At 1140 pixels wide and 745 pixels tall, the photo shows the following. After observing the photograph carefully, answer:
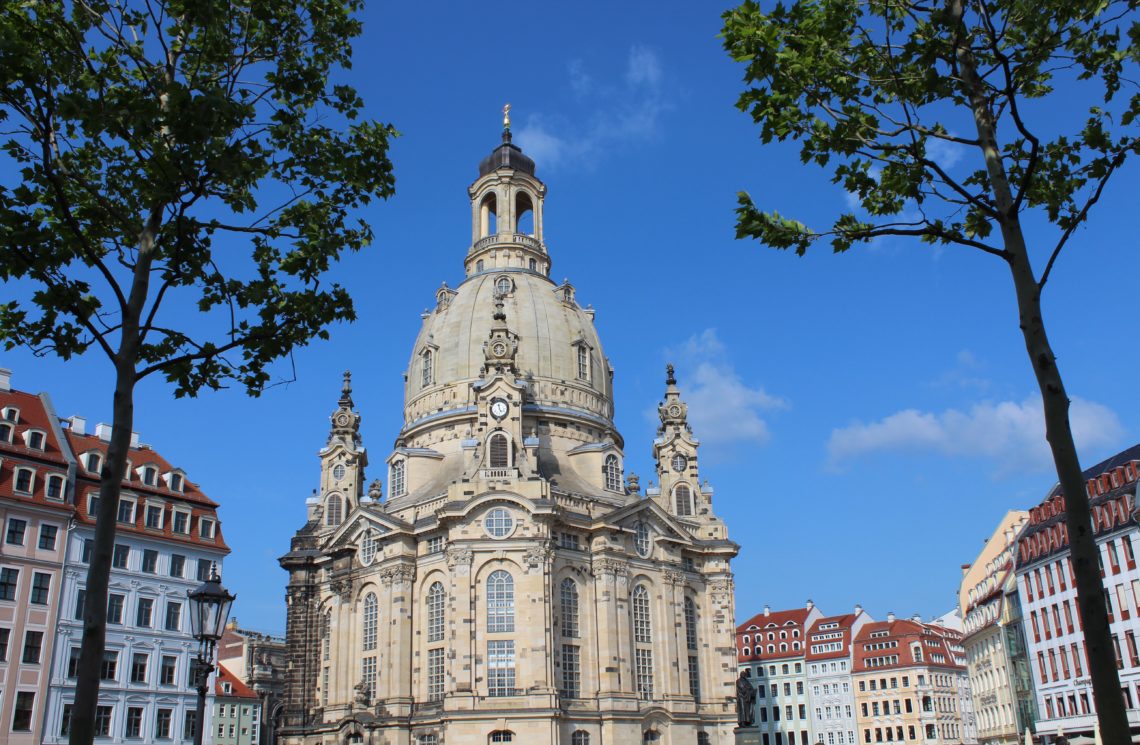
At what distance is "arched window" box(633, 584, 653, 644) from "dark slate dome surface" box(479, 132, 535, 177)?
1451 inches

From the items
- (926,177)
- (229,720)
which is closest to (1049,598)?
(926,177)

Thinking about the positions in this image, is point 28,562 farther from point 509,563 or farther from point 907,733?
point 907,733

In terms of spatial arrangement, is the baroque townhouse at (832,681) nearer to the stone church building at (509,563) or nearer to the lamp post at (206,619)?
the stone church building at (509,563)

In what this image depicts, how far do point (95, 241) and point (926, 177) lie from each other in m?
13.6

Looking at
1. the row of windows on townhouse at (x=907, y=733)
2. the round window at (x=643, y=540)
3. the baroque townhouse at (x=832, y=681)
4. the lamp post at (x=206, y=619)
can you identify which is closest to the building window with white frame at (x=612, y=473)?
the round window at (x=643, y=540)

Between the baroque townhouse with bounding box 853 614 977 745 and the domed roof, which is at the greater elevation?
the domed roof

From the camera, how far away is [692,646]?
2598 inches

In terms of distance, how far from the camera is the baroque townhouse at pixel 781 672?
98688 mm

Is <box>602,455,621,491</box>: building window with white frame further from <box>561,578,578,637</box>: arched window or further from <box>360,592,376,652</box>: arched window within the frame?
<box>360,592,376,652</box>: arched window

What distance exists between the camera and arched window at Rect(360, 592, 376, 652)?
6294 cm

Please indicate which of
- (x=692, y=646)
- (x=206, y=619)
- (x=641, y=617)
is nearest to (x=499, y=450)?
(x=641, y=617)

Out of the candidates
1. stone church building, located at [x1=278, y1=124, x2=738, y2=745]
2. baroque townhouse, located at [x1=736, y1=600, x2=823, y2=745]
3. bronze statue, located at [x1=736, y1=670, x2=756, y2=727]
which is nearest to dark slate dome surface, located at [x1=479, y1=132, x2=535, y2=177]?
stone church building, located at [x1=278, y1=124, x2=738, y2=745]

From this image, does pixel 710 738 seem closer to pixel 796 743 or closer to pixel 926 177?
pixel 796 743

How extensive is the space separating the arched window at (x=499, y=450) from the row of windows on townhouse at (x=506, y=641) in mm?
6917
